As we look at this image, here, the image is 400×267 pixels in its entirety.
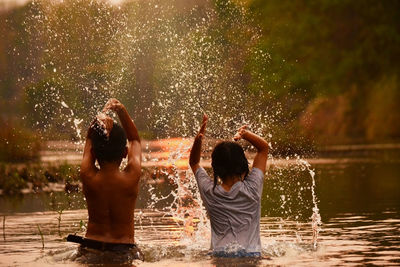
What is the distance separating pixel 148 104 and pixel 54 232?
2888 centimetres

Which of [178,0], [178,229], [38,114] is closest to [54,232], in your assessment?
[178,229]

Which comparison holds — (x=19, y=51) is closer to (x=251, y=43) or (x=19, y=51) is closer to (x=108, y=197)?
(x=251, y=43)

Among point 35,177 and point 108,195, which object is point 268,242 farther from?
point 35,177

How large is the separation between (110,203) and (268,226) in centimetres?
427

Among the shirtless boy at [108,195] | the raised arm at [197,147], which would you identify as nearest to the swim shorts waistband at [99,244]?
the shirtless boy at [108,195]

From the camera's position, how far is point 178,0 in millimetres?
53906

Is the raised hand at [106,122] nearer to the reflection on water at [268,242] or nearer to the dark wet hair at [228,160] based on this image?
the dark wet hair at [228,160]

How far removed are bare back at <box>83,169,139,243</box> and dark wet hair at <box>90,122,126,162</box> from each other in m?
0.17

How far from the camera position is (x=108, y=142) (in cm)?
1027

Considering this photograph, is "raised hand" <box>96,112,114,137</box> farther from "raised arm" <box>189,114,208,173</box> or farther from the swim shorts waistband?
the swim shorts waistband

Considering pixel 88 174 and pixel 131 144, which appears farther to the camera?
pixel 131 144

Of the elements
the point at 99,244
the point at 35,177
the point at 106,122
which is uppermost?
the point at 106,122

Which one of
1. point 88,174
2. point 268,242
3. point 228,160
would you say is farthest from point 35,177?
point 228,160

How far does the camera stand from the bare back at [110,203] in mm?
10391
